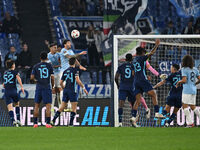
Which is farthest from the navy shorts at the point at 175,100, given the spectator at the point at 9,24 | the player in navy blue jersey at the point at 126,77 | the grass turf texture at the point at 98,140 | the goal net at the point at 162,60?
the spectator at the point at 9,24

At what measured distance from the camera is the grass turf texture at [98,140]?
9.02 metres

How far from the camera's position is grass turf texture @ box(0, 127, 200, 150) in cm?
902

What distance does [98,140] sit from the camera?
10172mm

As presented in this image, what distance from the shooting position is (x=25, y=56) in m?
22.4

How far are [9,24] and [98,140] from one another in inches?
622

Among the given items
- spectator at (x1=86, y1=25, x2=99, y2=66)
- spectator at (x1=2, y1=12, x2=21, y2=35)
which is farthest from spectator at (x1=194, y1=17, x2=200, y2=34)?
spectator at (x1=2, y1=12, x2=21, y2=35)

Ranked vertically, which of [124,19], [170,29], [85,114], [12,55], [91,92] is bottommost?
[85,114]

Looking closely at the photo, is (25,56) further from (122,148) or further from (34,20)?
(122,148)

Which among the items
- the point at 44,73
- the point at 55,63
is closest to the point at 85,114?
the point at 55,63

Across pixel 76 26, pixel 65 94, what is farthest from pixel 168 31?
pixel 65 94

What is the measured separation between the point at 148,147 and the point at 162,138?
157 centimetres

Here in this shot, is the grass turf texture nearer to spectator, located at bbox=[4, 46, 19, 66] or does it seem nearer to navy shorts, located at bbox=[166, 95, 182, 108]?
navy shorts, located at bbox=[166, 95, 182, 108]

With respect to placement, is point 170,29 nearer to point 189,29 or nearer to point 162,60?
point 189,29

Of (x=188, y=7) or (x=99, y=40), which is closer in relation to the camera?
(x=188, y=7)
